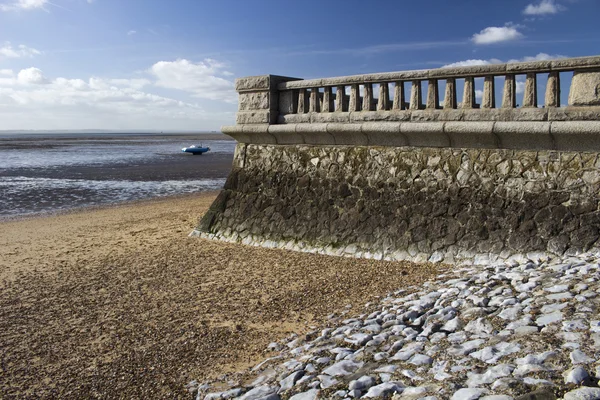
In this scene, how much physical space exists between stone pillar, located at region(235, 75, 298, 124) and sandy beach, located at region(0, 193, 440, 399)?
→ 8.48ft

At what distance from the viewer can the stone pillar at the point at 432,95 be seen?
8.30 m

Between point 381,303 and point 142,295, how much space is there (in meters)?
3.45

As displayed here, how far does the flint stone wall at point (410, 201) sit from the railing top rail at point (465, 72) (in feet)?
3.71

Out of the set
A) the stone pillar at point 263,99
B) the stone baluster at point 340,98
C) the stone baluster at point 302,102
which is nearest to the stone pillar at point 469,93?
the stone baluster at point 340,98

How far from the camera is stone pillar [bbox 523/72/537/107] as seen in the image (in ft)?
24.3

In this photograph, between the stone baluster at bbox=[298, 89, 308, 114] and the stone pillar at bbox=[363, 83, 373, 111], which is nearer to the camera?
the stone pillar at bbox=[363, 83, 373, 111]

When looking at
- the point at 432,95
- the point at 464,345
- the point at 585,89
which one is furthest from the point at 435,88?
the point at 464,345

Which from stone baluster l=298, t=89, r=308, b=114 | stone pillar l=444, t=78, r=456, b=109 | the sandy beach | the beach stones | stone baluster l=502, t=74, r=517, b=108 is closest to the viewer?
the beach stones

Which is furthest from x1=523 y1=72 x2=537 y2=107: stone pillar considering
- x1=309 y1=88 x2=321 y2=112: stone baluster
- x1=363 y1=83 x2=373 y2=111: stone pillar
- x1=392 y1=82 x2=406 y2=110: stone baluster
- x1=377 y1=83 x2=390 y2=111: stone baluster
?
x1=309 y1=88 x2=321 y2=112: stone baluster

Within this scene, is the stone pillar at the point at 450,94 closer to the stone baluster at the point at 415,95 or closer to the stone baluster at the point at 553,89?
the stone baluster at the point at 415,95

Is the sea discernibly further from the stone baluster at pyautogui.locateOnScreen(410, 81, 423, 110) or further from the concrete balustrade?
the stone baluster at pyautogui.locateOnScreen(410, 81, 423, 110)

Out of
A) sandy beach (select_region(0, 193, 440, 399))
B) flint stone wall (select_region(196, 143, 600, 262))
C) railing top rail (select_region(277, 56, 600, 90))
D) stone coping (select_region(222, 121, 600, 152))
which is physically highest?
railing top rail (select_region(277, 56, 600, 90))

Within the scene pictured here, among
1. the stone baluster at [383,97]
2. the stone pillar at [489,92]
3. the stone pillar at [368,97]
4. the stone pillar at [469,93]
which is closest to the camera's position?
the stone pillar at [489,92]

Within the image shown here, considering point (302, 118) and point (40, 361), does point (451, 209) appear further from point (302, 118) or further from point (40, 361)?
point (40, 361)
